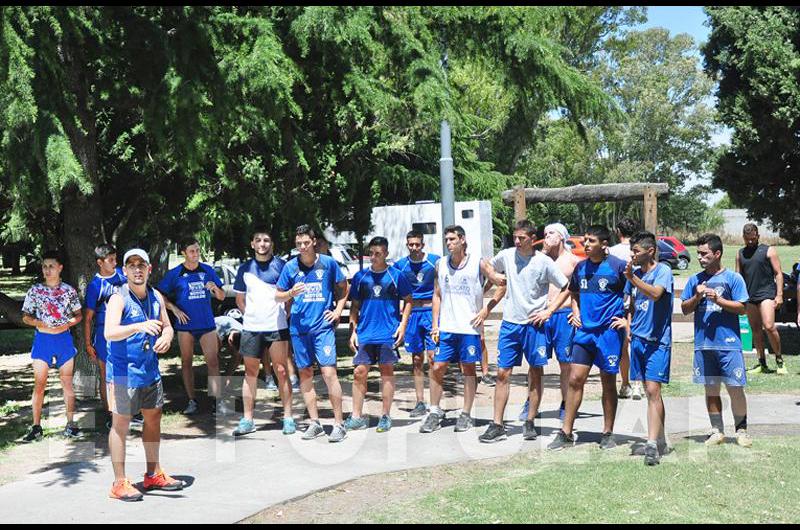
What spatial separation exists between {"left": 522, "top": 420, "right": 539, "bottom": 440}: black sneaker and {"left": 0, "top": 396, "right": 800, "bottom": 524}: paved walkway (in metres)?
0.09

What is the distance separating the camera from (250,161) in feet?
44.4

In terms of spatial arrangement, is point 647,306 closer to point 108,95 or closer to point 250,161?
point 108,95

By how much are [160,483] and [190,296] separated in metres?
3.40

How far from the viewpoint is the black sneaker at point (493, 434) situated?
8031 mm

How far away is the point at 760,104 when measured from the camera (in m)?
14.3

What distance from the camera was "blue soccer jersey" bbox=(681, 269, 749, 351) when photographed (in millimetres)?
7531

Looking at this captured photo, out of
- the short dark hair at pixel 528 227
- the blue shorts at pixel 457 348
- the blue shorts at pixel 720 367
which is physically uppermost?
the short dark hair at pixel 528 227

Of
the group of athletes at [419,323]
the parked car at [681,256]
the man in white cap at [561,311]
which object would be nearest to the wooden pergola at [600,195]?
the group of athletes at [419,323]

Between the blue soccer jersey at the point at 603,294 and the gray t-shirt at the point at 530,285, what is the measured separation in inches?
20.2

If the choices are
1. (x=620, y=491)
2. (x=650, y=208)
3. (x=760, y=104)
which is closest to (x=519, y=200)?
(x=650, y=208)

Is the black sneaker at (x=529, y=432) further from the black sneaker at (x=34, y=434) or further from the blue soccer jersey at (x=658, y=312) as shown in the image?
the black sneaker at (x=34, y=434)

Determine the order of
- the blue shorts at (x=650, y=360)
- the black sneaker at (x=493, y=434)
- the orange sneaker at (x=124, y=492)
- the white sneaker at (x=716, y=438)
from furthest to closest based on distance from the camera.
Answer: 1. the black sneaker at (x=493, y=434)
2. the white sneaker at (x=716, y=438)
3. the blue shorts at (x=650, y=360)
4. the orange sneaker at (x=124, y=492)

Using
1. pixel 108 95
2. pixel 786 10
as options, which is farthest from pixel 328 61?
pixel 786 10

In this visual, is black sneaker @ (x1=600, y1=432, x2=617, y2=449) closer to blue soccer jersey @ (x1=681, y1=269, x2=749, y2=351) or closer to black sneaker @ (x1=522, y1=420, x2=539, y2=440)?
black sneaker @ (x1=522, y1=420, x2=539, y2=440)
